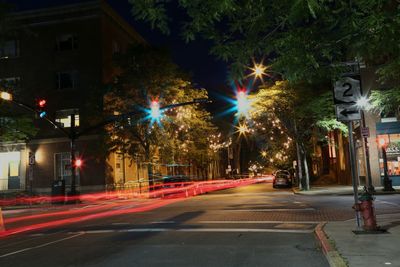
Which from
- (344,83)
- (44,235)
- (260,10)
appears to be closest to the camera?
(260,10)

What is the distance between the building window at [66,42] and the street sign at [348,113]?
110 ft

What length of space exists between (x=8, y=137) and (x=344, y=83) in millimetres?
27642

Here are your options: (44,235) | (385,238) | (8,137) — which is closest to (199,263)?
(385,238)

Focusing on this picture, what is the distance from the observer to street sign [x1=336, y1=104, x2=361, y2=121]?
11.8 meters

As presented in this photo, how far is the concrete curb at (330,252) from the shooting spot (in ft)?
27.3

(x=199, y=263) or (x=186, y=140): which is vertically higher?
(x=186, y=140)

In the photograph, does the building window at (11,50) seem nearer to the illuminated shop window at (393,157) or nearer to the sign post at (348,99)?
the illuminated shop window at (393,157)

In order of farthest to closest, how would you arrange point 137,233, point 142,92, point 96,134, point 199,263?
point 96,134 < point 142,92 < point 137,233 < point 199,263

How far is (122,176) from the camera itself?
42.4 metres

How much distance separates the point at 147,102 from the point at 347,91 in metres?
25.6

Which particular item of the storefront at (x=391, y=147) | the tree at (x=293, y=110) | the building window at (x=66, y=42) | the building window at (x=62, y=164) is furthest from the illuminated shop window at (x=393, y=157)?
the building window at (x=66, y=42)

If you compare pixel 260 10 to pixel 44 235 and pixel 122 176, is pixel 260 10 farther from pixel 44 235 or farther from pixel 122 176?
pixel 122 176

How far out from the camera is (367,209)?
11.3 meters

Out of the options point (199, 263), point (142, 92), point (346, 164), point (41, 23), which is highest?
point (41, 23)
